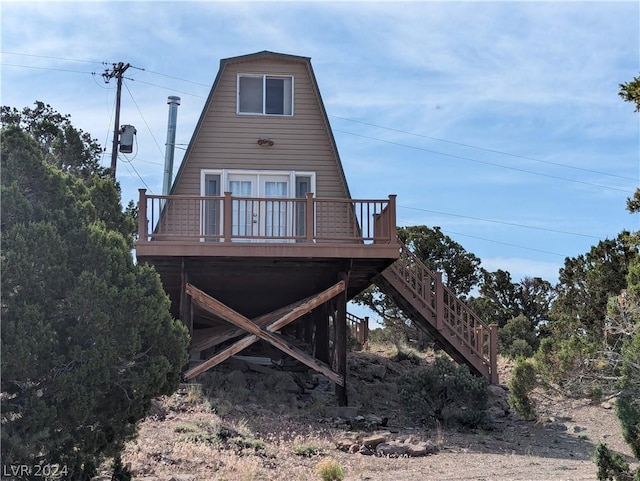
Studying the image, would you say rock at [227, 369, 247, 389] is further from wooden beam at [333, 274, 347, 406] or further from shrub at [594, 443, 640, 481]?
shrub at [594, 443, 640, 481]

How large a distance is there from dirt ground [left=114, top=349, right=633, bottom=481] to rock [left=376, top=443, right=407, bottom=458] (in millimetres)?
257

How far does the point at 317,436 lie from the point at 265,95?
8.72m

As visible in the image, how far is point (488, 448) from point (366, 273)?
5.41 m

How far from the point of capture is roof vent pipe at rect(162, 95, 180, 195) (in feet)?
73.6

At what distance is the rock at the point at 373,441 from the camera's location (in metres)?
13.6

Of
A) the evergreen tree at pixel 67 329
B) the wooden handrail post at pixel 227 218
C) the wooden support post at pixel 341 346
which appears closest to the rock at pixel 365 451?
the wooden support post at pixel 341 346

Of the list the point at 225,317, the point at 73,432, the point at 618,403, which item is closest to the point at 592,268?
the point at 225,317

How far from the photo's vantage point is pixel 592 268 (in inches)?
877

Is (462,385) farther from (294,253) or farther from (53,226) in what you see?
(53,226)

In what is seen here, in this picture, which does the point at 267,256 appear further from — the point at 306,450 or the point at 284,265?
the point at 306,450

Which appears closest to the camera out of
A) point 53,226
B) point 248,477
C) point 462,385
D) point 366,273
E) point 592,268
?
point 53,226

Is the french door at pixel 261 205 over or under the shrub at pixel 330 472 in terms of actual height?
over

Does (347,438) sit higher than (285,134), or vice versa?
(285,134)

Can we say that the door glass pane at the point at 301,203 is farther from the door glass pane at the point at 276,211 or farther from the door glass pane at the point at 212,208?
the door glass pane at the point at 212,208
